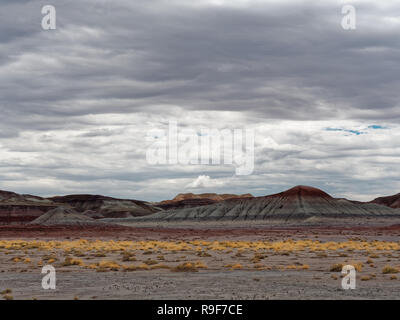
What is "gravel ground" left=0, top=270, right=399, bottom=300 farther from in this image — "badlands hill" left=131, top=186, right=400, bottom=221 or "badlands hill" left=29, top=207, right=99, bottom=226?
"badlands hill" left=131, top=186, right=400, bottom=221

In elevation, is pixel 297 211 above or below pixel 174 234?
above

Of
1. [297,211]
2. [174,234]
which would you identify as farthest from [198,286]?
[297,211]

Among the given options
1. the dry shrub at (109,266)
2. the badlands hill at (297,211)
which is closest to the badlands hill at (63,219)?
the badlands hill at (297,211)

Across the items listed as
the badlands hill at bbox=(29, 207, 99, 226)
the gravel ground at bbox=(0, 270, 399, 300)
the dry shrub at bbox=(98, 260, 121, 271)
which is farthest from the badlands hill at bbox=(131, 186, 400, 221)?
the gravel ground at bbox=(0, 270, 399, 300)

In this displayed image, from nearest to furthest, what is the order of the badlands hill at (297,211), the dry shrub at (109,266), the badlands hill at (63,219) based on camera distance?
the dry shrub at (109,266) < the badlands hill at (63,219) < the badlands hill at (297,211)

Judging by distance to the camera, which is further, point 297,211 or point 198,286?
point 297,211

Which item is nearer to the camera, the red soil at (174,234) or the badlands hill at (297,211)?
the red soil at (174,234)

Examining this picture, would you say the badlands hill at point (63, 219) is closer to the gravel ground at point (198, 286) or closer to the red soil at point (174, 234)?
the red soil at point (174, 234)

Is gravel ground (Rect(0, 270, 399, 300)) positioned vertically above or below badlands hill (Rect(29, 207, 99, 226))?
above

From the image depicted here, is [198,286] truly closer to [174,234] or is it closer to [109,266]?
[109,266]

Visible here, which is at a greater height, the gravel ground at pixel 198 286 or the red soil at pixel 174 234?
the gravel ground at pixel 198 286

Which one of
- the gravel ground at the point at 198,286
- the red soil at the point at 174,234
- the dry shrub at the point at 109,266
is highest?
the gravel ground at the point at 198,286
